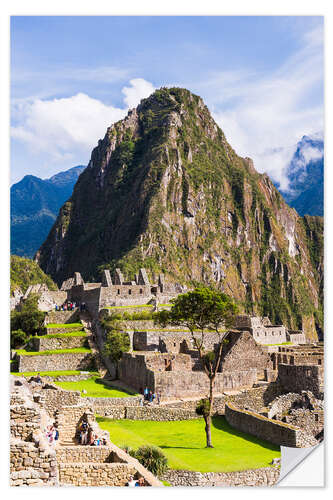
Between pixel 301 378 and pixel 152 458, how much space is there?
11304mm

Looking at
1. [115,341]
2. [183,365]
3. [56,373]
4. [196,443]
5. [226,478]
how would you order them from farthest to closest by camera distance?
[115,341], [56,373], [183,365], [196,443], [226,478]

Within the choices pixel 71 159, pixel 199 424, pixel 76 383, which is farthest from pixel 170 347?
pixel 71 159

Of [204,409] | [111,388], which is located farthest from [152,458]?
[111,388]

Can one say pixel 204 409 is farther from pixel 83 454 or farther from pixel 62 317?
pixel 62 317

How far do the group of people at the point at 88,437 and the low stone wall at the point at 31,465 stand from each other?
2.94 metres

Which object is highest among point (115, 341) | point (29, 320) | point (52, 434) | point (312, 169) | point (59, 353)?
point (312, 169)

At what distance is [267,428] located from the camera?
23.2 meters

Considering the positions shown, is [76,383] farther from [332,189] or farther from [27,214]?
[332,189]

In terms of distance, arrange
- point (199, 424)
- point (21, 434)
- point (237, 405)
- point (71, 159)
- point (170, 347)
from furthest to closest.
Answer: point (170, 347) → point (237, 405) → point (199, 424) → point (71, 159) → point (21, 434)

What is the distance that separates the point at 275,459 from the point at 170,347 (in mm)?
14832

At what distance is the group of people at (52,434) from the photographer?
1692cm

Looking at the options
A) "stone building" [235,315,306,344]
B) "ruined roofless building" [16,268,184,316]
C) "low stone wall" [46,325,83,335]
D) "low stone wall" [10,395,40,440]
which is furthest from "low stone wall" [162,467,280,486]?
"ruined roofless building" [16,268,184,316]

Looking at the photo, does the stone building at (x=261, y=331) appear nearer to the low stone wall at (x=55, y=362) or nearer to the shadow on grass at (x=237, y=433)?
the low stone wall at (x=55, y=362)
